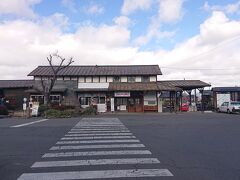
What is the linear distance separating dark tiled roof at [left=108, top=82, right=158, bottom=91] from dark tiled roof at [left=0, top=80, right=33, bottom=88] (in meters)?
12.7

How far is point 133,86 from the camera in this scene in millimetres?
51281

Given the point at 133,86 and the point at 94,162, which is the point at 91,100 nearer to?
the point at 133,86

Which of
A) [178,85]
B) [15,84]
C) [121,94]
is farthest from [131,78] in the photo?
[15,84]

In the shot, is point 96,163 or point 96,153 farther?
point 96,153

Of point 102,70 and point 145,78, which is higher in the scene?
point 102,70

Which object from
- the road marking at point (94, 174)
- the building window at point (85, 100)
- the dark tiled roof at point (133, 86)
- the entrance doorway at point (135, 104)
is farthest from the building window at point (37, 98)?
the road marking at point (94, 174)

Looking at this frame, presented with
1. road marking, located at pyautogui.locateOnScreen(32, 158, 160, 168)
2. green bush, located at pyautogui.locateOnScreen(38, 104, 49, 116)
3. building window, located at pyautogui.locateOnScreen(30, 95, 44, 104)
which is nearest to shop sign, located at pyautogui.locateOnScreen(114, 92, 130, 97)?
building window, located at pyautogui.locateOnScreen(30, 95, 44, 104)

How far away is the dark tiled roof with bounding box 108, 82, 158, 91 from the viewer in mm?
49469

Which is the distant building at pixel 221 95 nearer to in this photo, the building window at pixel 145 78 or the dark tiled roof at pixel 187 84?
the dark tiled roof at pixel 187 84

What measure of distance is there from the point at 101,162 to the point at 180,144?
4687 millimetres

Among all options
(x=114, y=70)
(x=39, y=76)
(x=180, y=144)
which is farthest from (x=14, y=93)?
(x=180, y=144)

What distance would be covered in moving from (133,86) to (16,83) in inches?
729

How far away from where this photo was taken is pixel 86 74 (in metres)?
53.3

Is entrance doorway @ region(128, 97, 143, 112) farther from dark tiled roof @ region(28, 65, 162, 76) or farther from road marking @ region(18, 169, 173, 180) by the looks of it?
road marking @ region(18, 169, 173, 180)
